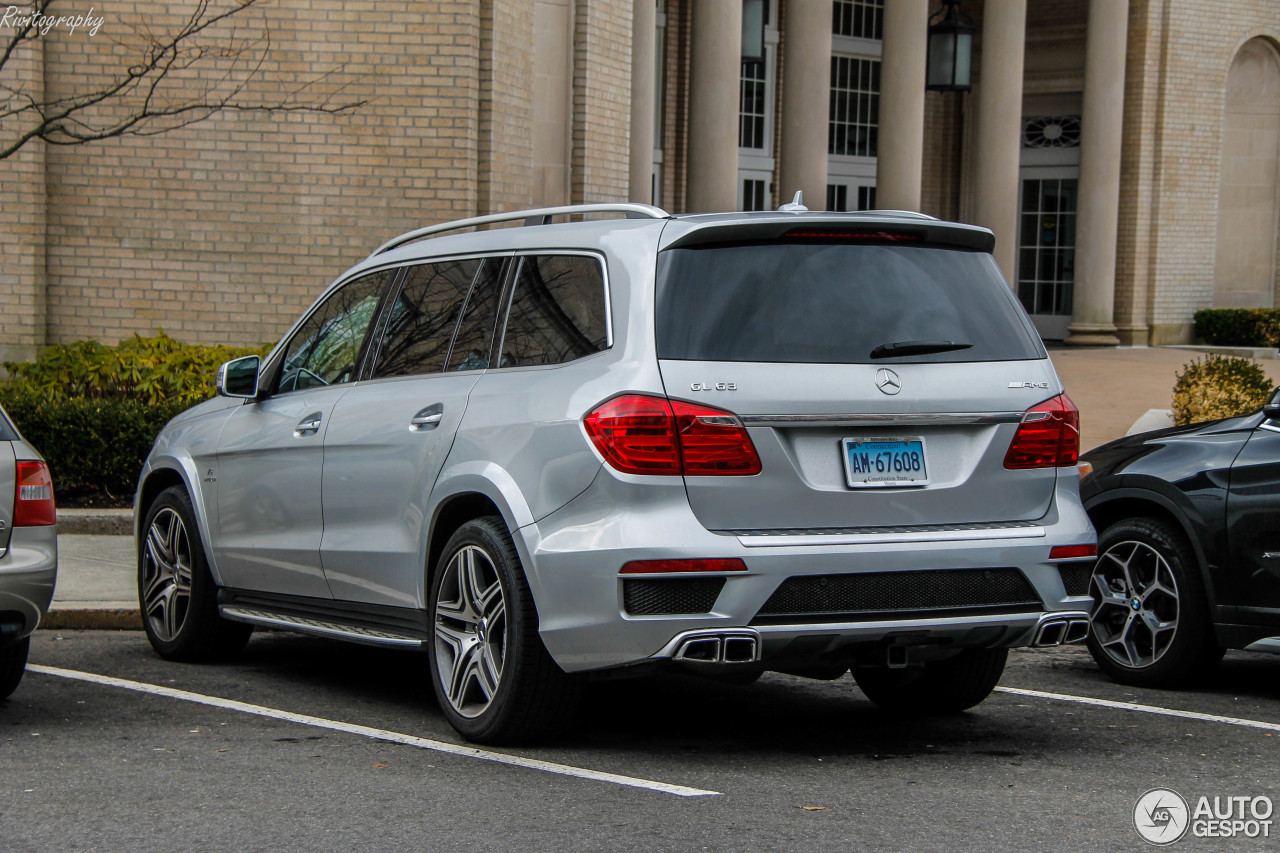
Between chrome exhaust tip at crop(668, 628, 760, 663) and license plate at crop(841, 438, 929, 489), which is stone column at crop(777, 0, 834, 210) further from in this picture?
chrome exhaust tip at crop(668, 628, 760, 663)

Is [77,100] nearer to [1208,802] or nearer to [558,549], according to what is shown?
[558,549]

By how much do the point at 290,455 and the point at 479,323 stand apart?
129 centimetres

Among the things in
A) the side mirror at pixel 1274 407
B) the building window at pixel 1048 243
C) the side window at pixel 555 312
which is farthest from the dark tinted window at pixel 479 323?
the building window at pixel 1048 243

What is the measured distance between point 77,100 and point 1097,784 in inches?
489

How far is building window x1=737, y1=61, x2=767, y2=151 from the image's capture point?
93.7 feet

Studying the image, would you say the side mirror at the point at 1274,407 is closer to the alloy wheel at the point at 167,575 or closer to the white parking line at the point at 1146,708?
the white parking line at the point at 1146,708

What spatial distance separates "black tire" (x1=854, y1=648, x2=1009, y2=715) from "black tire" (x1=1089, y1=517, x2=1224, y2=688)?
94 centimetres

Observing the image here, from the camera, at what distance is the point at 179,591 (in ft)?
24.9

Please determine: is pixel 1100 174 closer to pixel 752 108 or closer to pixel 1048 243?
pixel 1048 243

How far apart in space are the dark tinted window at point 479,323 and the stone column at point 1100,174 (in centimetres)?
2238

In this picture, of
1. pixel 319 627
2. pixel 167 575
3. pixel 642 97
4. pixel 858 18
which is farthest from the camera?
pixel 858 18

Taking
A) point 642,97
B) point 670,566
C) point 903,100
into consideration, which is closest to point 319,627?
point 670,566

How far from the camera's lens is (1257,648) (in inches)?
267

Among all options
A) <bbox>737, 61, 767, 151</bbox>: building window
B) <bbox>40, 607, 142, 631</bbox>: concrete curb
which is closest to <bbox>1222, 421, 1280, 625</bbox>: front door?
<bbox>40, 607, 142, 631</bbox>: concrete curb
